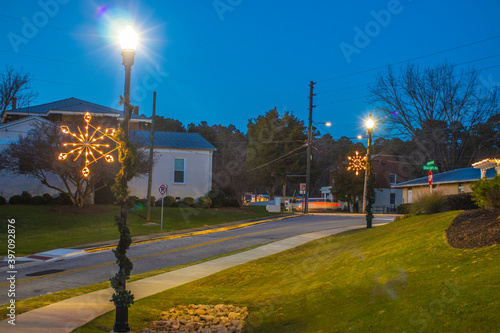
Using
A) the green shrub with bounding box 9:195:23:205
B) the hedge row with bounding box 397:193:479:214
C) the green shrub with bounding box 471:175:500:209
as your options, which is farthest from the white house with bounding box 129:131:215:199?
the green shrub with bounding box 471:175:500:209

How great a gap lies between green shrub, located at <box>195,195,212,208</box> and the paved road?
479 inches

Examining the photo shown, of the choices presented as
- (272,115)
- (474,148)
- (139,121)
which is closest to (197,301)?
(139,121)

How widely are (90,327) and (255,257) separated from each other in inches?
360

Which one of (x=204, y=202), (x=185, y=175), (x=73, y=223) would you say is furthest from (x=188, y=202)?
(x=73, y=223)

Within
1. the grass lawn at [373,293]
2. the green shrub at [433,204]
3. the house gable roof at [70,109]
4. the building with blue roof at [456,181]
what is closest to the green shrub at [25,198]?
the house gable roof at [70,109]

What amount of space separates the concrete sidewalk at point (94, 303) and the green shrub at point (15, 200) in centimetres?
2013

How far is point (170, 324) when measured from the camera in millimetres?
7859

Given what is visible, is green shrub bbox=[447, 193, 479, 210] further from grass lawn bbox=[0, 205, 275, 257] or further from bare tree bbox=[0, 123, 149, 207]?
bare tree bbox=[0, 123, 149, 207]

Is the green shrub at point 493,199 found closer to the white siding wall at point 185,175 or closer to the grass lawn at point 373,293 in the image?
the grass lawn at point 373,293

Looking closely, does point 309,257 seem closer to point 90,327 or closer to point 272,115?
point 90,327

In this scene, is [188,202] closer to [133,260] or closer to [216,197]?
[216,197]

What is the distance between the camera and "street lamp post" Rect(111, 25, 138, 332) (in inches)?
282

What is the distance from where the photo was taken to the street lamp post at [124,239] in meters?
7.17

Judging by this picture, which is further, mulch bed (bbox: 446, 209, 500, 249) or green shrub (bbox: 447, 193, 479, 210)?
green shrub (bbox: 447, 193, 479, 210)
